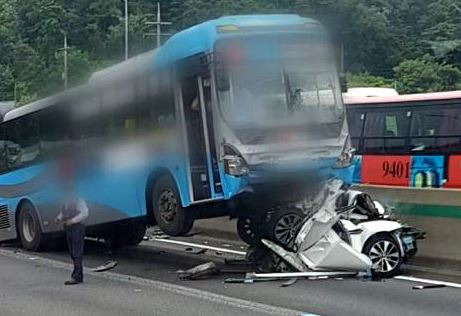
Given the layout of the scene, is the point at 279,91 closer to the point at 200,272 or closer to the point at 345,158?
the point at 345,158

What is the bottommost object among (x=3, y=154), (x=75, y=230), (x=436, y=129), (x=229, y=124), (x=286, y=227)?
(x=286, y=227)

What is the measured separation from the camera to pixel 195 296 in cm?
1074

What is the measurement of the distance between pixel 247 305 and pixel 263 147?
299cm

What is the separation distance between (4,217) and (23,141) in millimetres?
1845

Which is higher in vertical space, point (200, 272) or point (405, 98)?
point (405, 98)

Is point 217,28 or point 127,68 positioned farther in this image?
point 127,68

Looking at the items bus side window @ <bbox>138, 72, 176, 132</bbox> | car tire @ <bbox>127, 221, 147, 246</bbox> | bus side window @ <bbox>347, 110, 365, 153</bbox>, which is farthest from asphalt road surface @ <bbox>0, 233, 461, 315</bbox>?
bus side window @ <bbox>347, 110, 365, 153</bbox>

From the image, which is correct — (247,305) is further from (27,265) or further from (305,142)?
(27,265)

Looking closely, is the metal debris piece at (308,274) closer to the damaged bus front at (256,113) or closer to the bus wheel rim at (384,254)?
the bus wheel rim at (384,254)

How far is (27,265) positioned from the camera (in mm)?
14891

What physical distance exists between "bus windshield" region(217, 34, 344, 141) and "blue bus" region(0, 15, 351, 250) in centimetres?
1

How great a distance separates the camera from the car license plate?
481 inches

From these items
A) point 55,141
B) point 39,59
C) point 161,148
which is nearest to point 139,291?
point 161,148

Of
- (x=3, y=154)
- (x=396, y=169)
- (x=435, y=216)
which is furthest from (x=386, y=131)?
(x=3, y=154)
